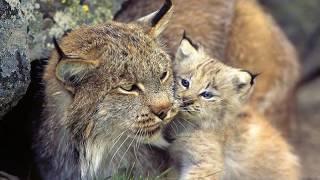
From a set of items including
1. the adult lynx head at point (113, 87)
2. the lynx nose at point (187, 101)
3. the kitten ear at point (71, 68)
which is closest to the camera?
the kitten ear at point (71, 68)

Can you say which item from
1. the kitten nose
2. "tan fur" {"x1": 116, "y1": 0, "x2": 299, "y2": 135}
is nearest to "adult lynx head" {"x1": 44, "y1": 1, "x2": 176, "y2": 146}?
the kitten nose

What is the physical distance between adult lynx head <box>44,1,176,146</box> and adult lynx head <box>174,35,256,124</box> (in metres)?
0.27

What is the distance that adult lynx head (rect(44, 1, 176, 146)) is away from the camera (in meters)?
4.99

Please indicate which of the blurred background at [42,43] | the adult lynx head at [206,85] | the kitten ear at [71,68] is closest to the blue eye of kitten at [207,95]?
the adult lynx head at [206,85]

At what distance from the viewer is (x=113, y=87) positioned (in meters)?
5.00

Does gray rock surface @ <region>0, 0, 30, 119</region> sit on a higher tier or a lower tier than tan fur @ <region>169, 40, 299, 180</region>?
higher

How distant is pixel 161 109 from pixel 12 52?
40.3 inches

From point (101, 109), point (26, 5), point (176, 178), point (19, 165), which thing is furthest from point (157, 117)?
point (19, 165)

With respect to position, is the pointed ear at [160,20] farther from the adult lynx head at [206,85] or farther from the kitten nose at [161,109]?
the kitten nose at [161,109]

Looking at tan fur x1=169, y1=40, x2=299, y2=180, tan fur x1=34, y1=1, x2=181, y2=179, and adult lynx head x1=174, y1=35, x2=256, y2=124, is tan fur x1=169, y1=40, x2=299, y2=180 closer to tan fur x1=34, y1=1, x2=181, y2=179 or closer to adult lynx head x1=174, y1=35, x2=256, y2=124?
adult lynx head x1=174, y1=35, x2=256, y2=124

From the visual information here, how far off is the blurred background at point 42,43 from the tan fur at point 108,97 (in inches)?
11.4

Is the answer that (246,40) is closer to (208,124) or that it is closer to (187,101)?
(208,124)

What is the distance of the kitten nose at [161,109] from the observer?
5004 mm

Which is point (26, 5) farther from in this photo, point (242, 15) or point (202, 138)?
point (242, 15)
